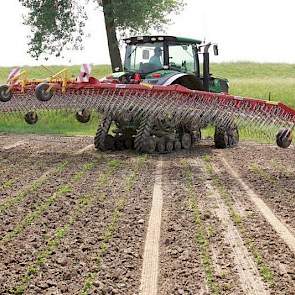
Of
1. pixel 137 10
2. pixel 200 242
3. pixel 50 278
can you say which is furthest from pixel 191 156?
pixel 137 10

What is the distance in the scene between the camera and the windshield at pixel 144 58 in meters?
12.2

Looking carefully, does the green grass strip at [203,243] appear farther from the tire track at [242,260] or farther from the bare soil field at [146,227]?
the tire track at [242,260]

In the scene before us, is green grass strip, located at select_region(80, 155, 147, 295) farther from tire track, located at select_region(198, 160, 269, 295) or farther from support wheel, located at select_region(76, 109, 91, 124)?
support wheel, located at select_region(76, 109, 91, 124)

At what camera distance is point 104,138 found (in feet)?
40.8

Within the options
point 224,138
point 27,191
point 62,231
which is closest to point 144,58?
point 224,138

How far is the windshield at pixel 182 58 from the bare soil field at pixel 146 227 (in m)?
2.37

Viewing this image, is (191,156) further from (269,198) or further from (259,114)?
(269,198)

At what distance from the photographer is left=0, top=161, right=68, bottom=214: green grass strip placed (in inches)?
278

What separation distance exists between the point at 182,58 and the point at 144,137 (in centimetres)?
202

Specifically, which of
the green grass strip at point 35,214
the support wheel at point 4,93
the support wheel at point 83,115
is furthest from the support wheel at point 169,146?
the green grass strip at point 35,214

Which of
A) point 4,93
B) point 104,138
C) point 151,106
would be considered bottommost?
point 104,138

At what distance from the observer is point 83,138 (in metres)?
16.0

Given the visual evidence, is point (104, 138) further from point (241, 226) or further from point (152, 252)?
point (152, 252)

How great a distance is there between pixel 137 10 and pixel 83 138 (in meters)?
7.75
